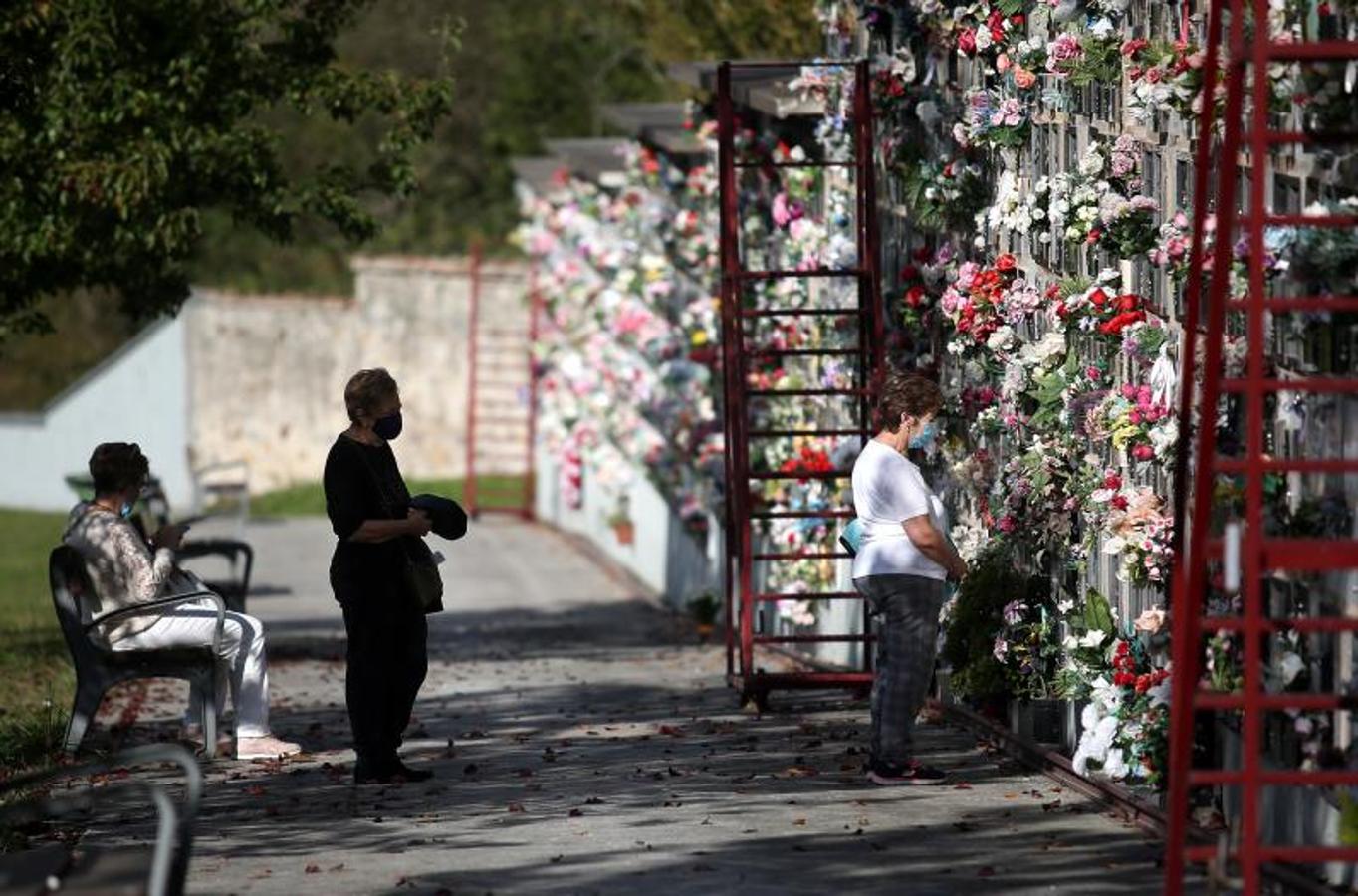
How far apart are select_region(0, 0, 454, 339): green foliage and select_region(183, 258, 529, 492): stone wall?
21305 mm

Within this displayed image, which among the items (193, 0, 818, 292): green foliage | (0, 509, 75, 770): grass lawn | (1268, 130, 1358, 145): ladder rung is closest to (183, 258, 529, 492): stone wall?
(193, 0, 818, 292): green foliage

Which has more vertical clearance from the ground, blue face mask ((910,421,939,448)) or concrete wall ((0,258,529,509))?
concrete wall ((0,258,529,509))

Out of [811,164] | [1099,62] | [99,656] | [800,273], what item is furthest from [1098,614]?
[811,164]

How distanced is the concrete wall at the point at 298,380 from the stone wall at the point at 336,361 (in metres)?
0.01

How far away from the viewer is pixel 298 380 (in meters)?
40.2

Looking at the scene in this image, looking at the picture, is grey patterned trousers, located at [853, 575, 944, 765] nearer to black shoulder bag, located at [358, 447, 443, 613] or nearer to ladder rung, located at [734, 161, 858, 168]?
black shoulder bag, located at [358, 447, 443, 613]

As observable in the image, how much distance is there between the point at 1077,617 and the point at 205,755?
395 centimetres

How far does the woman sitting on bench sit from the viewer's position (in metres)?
11.7

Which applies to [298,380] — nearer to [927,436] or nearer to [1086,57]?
[927,436]

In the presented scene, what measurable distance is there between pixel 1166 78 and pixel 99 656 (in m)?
5.35

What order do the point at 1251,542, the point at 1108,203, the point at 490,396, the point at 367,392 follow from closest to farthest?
the point at 1251,542
the point at 1108,203
the point at 367,392
the point at 490,396

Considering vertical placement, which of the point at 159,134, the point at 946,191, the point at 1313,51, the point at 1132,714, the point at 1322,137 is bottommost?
the point at 1132,714

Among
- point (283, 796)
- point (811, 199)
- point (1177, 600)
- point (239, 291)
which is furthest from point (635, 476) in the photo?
point (1177, 600)

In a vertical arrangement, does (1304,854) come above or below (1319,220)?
below
